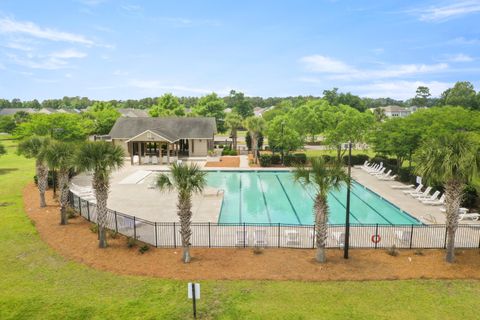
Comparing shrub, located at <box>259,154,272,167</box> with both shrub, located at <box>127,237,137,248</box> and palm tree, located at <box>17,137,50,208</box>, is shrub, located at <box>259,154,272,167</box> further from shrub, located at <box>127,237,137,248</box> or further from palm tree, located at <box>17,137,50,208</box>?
shrub, located at <box>127,237,137,248</box>

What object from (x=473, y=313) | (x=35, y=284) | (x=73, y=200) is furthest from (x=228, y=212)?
(x=473, y=313)

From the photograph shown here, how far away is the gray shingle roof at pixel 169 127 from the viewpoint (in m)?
41.4

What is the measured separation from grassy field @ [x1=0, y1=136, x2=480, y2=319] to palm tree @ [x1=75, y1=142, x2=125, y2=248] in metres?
2.17

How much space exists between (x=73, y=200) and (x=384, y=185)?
2256cm

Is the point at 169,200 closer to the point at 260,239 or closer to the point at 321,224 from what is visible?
the point at 260,239

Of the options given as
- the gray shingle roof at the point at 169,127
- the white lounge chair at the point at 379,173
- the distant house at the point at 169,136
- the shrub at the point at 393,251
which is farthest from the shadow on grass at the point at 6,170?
the white lounge chair at the point at 379,173

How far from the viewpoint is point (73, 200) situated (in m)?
19.0

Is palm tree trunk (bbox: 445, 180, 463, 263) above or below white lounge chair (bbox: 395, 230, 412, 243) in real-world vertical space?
above

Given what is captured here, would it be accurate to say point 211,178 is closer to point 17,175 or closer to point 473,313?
point 17,175

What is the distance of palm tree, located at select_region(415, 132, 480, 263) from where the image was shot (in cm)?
1196

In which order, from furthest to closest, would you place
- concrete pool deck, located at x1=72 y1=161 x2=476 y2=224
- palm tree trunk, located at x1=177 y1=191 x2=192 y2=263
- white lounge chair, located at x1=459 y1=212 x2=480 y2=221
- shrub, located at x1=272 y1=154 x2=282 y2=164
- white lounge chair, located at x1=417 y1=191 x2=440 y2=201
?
shrub, located at x1=272 y1=154 x2=282 y2=164 < white lounge chair, located at x1=417 y1=191 x2=440 y2=201 < concrete pool deck, located at x1=72 y1=161 x2=476 y2=224 < white lounge chair, located at x1=459 y1=212 x2=480 y2=221 < palm tree trunk, located at x1=177 y1=191 x2=192 y2=263

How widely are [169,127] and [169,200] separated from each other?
913 inches

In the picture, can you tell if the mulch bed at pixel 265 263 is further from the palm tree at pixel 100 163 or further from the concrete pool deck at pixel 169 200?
the concrete pool deck at pixel 169 200

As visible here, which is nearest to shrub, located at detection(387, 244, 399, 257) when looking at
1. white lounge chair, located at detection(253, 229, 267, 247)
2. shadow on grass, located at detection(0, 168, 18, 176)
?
white lounge chair, located at detection(253, 229, 267, 247)
